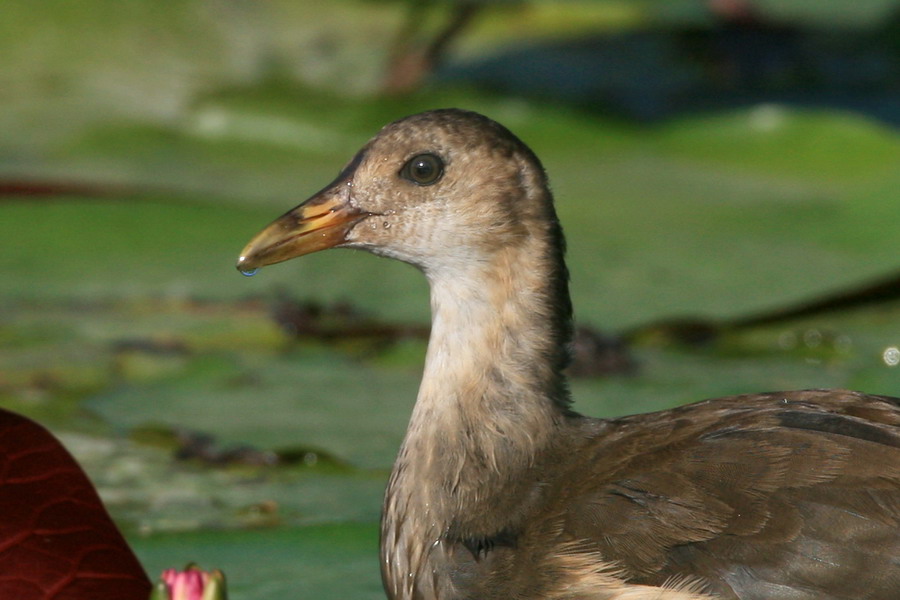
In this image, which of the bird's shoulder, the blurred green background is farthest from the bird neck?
the blurred green background

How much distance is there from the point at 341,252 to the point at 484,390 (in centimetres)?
196

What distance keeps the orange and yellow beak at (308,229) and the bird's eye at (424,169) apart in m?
0.10

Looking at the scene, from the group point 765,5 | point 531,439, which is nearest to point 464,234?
point 531,439

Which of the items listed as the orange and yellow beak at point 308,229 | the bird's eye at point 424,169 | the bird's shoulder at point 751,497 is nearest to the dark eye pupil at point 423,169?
the bird's eye at point 424,169

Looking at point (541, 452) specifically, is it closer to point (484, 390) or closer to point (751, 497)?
point (484, 390)

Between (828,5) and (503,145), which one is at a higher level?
(828,5)

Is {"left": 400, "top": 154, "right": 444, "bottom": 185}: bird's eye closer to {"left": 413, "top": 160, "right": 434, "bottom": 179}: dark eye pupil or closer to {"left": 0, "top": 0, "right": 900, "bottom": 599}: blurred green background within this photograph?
{"left": 413, "top": 160, "right": 434, "bottom": 179}: dark eye pupil

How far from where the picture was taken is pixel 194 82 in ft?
15.8

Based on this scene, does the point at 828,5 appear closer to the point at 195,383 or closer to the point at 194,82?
the point at 194,82

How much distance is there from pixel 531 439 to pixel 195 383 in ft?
3.94

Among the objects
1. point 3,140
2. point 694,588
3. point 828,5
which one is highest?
point 828,5

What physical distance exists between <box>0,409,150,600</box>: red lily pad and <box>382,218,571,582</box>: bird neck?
518 millimetres

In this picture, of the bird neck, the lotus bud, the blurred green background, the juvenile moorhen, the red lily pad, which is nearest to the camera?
the lotus bud

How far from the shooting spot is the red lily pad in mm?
1810
